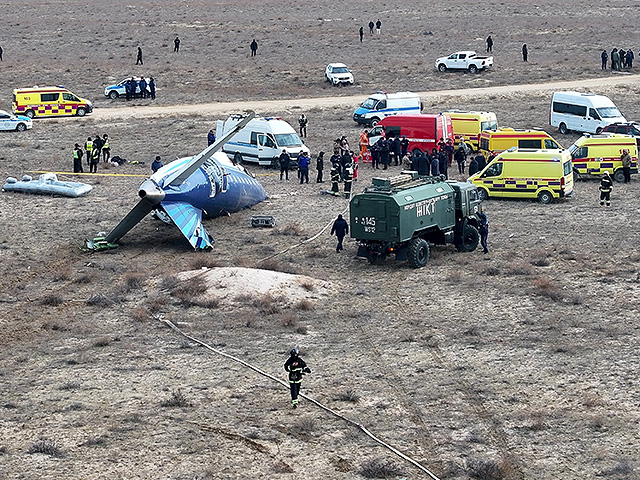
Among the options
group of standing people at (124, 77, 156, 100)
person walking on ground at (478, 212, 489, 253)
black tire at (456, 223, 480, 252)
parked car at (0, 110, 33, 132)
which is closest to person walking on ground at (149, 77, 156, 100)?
group of standing people at (124, 77, 156, 100)

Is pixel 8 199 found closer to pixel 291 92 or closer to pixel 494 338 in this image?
pixel 494 338

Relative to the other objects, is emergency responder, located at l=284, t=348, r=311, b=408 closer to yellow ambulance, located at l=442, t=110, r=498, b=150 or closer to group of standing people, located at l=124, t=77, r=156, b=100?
yellow ambulance, located at l=442, t=110, r=498, b=150

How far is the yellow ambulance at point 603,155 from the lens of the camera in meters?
43.5

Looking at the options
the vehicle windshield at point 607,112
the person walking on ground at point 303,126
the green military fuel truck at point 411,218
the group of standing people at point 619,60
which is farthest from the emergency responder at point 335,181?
the group of standing people at point 619,60

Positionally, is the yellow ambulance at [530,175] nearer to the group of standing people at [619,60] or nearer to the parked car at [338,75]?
the parked car at [338,75]

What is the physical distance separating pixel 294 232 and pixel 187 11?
68.9m

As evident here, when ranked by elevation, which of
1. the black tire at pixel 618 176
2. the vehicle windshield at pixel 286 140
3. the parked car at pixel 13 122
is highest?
the parked car at pixel 13 122

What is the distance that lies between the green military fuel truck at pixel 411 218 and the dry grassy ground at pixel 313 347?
60 cm

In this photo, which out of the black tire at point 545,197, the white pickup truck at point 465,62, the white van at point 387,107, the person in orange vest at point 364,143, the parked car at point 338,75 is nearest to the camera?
the black tire at point 545,197

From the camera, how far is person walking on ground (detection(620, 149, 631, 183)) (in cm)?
4312

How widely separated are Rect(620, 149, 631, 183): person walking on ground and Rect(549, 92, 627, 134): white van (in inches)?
326

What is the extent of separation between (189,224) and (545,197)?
13.4 m

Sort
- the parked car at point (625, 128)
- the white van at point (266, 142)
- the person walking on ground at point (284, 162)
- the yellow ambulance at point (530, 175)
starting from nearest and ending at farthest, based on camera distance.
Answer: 1. the yellow ambulance at point (530, 175)
2. the person walking on ground at point (284, 162)
3. the white van at point (266, 142)
4. the parked car at point (625, 128)

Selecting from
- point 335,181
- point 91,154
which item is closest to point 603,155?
point 335,181
